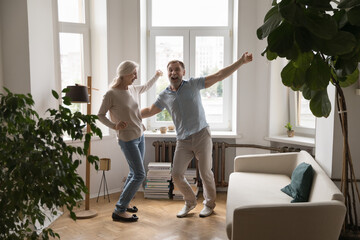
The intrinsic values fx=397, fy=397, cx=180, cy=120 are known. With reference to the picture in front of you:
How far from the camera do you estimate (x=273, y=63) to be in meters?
5.12

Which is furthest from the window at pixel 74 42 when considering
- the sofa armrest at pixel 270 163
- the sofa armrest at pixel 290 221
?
the sofa armrest at pixel 290 221

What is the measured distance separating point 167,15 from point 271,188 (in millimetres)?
3007

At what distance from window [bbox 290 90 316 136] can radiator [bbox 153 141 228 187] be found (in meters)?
1.00

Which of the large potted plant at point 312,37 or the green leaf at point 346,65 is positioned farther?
the green leaf at point 346,65

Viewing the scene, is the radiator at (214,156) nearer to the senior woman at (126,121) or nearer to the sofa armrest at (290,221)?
the senior woman at (126,121)

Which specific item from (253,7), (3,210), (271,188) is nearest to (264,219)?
(271,188)

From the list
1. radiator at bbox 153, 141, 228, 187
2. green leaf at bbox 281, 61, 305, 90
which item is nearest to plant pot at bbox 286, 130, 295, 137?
radiator at bbox 153, 141, 228, 187

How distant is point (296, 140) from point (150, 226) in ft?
6.86

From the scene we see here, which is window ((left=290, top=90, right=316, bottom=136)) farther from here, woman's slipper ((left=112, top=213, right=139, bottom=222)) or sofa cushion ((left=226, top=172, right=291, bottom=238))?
woman's slipper ((left=112, top=213, right=139, bottom=222))

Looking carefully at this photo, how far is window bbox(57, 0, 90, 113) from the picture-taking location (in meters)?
5.07

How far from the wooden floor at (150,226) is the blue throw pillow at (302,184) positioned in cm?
87

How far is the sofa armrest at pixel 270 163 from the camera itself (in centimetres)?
424

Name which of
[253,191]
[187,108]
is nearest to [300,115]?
[187,108]

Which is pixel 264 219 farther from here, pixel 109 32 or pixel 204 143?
pixel 109 32
